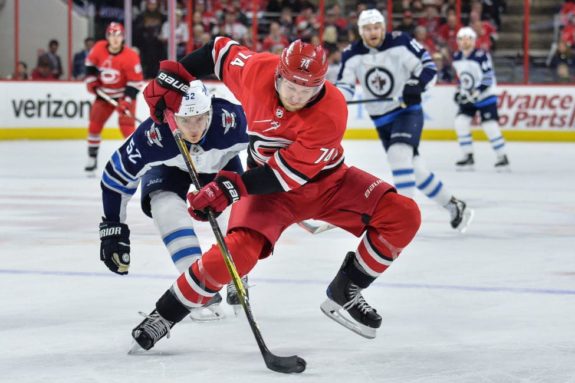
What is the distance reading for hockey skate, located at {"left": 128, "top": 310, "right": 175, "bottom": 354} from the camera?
329cm

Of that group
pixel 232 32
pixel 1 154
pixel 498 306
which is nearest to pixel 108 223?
pixel 498 306

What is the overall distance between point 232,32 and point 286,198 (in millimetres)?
11407

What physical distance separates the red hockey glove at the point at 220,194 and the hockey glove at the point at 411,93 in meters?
3.38

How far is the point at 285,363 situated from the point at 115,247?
29.8 inches

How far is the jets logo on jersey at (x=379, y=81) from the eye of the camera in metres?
6.75

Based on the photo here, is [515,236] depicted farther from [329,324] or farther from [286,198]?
[286,198]

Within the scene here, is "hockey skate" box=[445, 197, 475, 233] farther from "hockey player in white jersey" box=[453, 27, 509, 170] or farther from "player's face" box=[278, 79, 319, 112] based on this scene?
"hockey player in white jersey" box=[453, 27, 509, 170]

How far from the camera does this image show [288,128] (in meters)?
3.32

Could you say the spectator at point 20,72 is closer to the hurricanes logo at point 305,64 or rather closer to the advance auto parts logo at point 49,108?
the advance auto parts logo at point 49,108

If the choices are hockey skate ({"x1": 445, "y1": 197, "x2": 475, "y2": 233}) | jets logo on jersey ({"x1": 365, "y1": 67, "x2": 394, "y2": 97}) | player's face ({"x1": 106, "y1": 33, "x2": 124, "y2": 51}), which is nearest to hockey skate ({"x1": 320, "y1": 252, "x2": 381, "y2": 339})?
hockey skate ({"x1": 445, "y1": 197, "x2": 475, "y2": 233})

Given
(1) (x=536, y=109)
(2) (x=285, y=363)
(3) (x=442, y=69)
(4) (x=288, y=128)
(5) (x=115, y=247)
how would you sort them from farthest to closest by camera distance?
(3) (x=442, y=69), (1) (x=536, y=109), (5) (x=115, y=247), (4) (x=288, y=128), (2) (x=285, y=363)

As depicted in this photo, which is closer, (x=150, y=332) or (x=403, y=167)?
(x=150, y=332)

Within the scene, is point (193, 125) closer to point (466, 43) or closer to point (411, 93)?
point (411, 93)

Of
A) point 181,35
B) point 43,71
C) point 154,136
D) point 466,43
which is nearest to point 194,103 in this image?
point 154,136
